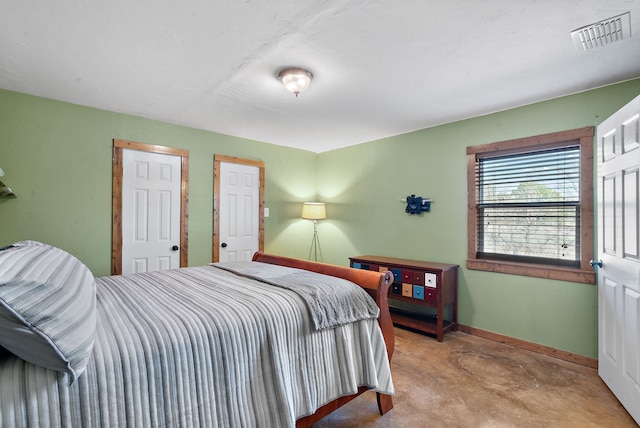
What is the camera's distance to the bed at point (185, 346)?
37.4 inches

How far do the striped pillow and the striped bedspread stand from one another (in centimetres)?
7

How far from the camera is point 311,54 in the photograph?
2205mm

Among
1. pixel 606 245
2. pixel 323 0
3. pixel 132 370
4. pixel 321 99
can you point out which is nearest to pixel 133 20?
pixel 323 0

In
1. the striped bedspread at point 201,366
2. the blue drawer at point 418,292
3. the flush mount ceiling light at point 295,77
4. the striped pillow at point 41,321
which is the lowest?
the blue drawer at point 418,292

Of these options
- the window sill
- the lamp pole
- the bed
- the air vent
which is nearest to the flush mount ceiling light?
the bed

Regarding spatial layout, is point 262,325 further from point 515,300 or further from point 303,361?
point 515,300

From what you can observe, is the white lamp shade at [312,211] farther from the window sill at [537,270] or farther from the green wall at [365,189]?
the window sill at [537,270]

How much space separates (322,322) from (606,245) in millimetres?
2257

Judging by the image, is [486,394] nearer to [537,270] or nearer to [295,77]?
[537,270]

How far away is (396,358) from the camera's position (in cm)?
283

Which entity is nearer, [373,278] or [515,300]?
[373,278]

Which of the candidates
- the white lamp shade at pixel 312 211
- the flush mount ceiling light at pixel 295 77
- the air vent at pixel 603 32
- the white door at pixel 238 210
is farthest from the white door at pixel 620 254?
the white door at pixel 238 210

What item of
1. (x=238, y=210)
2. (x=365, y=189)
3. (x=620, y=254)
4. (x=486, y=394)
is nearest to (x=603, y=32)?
(x=620, y=254)

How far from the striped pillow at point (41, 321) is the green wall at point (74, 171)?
94.3 inches
